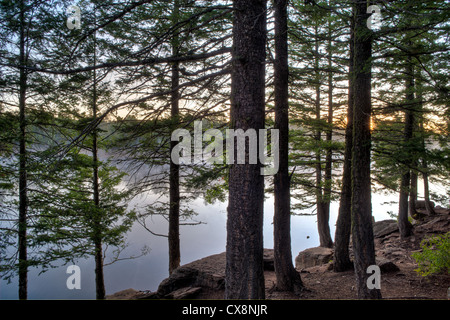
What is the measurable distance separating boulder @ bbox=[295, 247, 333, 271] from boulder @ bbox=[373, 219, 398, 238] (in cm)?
431

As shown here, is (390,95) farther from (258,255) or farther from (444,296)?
(258,255)

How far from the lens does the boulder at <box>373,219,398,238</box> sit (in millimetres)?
13391

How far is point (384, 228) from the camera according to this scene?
14000 mm

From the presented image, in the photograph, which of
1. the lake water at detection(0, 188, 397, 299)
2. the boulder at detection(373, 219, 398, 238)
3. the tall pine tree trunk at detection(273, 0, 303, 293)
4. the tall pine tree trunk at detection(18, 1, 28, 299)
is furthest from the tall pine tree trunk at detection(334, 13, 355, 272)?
the tall pine tree trunk at detection(18, 1, 28, 299)

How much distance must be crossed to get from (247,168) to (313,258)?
9.05 m

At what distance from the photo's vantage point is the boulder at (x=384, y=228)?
13391mm

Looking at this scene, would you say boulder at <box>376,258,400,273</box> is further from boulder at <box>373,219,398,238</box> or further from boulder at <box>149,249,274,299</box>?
boulder at <box>373,219,398,238</box>

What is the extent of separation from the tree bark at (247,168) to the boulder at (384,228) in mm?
12716
